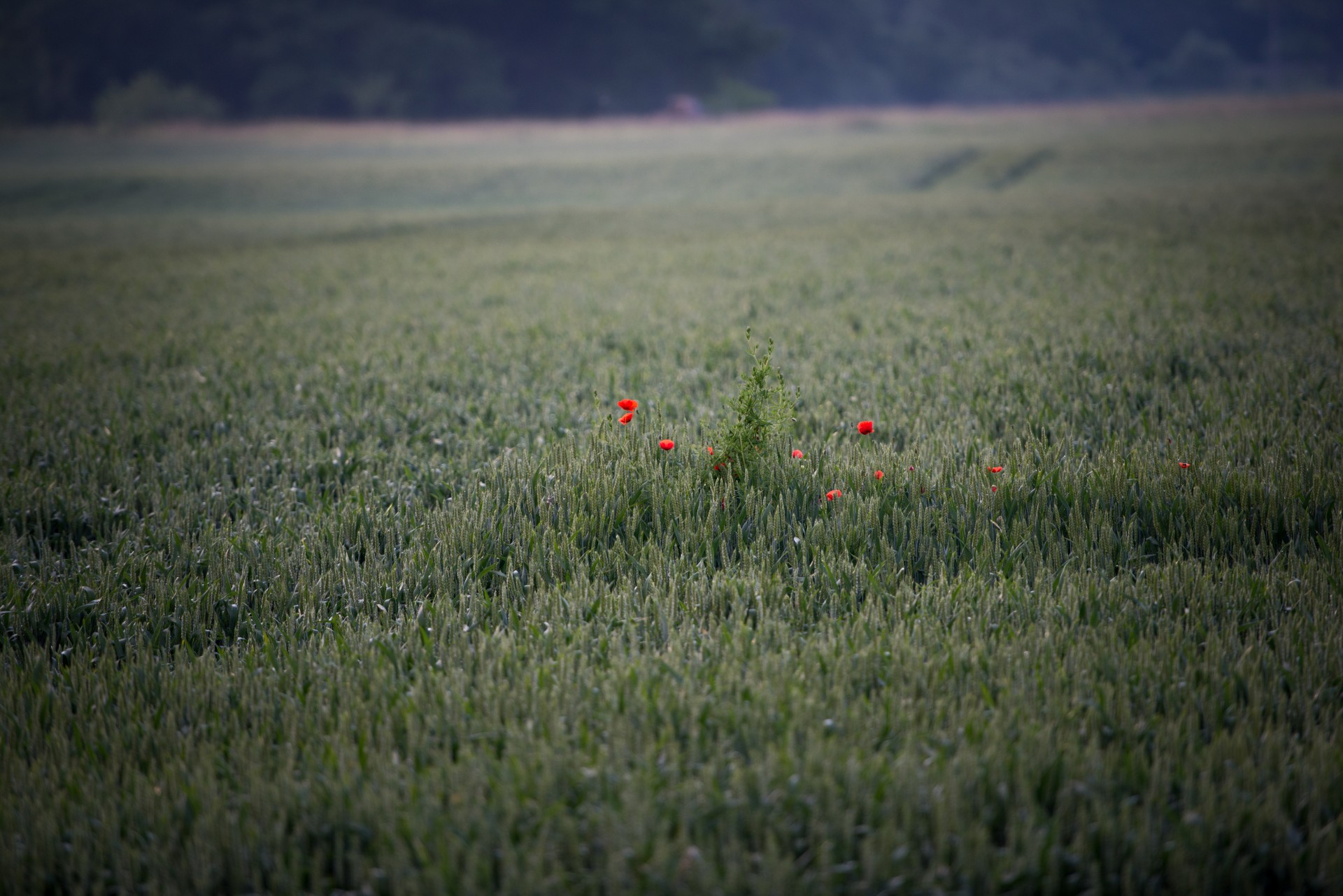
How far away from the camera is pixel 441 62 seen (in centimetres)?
6506

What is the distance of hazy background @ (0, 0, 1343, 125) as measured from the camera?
5797cm

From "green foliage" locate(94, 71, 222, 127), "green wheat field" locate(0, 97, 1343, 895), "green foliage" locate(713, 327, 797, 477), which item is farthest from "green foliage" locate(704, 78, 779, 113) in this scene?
"green foliage" locate(713, 327, 797, 477)

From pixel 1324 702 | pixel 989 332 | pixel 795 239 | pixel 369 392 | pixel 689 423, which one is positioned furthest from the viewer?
pixel 795 239

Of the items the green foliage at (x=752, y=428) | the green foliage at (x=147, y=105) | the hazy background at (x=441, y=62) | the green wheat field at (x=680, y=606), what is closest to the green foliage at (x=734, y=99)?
the hazy background at (x=441, y=62)

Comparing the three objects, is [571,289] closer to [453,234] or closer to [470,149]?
[453,234]

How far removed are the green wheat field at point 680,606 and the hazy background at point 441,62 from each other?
2503 inches

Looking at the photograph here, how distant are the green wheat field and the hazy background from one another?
6358cm

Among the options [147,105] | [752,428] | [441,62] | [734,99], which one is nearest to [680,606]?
[752,428]

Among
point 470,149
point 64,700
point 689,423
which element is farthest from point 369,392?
point 470,149

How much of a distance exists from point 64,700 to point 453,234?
60.7ft

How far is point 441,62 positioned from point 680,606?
7257 centimetres

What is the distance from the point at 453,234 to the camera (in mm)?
19422

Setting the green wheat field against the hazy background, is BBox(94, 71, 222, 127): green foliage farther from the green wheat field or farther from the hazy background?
the green wheat field

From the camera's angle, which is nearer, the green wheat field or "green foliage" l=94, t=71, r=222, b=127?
the green wheat field
